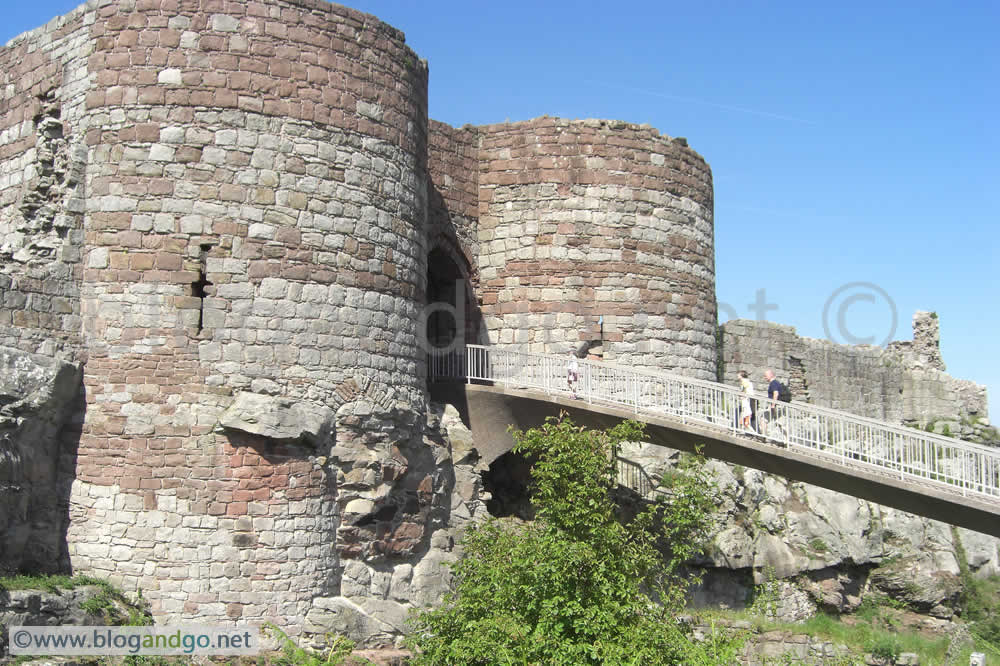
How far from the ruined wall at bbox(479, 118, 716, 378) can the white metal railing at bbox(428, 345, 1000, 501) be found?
0.81 m

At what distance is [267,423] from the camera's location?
37.0 feet

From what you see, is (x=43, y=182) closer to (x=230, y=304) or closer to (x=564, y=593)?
(x=230, y=304)

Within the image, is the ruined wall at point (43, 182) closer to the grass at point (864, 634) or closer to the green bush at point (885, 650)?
the grass at point (864, 634)

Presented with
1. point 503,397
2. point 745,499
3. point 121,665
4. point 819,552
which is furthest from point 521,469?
point 121,665

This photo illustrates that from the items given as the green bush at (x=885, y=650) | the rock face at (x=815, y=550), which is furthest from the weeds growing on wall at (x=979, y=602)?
the green bush at (x=885, y=650)

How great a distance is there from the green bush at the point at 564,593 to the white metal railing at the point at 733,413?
2.07 metres

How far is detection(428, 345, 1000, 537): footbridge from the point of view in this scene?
1295cm

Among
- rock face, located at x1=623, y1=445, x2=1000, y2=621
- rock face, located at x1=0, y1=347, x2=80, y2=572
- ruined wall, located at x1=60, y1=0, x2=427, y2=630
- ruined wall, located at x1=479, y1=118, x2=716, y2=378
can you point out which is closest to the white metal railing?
ruined wall, located at x1=479, y1=118, x2=716, y2=378

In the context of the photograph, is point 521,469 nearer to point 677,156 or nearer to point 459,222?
point 459,222

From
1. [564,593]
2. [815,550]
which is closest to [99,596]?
[564,593]

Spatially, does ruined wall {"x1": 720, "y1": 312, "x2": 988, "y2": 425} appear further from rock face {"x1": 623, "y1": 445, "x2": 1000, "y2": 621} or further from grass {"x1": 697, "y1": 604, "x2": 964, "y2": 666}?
grass {"x1": 697, "y1": 604, "x2": 964, "y2": 666}

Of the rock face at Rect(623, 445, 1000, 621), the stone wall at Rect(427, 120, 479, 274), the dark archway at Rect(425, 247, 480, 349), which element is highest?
the stone wall at Rect(427, 120, 479, 274)

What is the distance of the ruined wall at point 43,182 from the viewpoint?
11234mm

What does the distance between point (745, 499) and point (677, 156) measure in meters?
5.93
